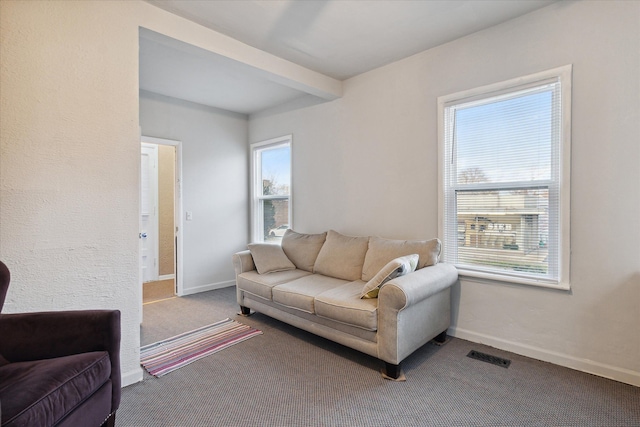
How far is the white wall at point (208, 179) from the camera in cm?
432

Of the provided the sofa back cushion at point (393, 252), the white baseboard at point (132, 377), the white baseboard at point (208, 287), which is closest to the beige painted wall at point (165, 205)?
the white baseboard at point (208, 287)

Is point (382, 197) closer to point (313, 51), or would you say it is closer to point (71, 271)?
point (313, 51)

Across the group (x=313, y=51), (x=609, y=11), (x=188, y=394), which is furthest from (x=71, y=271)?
(x=609, y=11)

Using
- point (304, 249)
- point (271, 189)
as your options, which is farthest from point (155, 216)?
point (304, 249)

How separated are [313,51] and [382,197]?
1.61 meters

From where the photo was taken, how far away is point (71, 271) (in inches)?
79.6

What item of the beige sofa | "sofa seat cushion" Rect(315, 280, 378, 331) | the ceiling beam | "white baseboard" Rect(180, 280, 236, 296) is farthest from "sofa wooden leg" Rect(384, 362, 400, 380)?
"white baseboard" Rect(180, 280, 236, 296)

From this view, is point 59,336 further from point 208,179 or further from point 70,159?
point 208,179

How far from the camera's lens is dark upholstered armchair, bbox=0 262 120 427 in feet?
4.22

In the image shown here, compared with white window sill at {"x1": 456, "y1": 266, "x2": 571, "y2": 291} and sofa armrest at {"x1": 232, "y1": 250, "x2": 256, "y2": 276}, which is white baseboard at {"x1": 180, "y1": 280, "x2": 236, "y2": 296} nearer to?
sofa armrest at {"x1": 232, "y1": 250, "x2": 256, "y2": 276}

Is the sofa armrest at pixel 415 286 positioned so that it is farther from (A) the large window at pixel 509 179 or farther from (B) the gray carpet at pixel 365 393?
(B) the gray carpet at pixel 365 393

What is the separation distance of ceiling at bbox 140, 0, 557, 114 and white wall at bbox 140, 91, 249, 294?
0.68 meters

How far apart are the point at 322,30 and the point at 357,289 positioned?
2228 millimetres

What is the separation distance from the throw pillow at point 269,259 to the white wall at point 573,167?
103 centimetres
